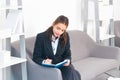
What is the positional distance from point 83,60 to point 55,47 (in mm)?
892

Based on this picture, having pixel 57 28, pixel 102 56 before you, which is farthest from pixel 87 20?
pixel 57 28

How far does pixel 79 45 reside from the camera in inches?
151

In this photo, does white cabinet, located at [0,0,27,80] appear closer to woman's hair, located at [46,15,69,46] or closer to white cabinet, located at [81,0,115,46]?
woman's hair, located at [46,15,69,46]

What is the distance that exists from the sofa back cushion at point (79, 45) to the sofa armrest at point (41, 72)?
2.80ft

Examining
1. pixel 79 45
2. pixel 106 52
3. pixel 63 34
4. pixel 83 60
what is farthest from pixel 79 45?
pixel 63 34

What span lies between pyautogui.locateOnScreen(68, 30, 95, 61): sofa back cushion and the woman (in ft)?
2.28

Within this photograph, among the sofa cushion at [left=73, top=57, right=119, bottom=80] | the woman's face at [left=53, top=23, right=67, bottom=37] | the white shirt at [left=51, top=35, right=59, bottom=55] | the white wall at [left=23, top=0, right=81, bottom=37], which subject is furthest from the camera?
the white wall at [left=23, top=0, right=81, bottom=37]

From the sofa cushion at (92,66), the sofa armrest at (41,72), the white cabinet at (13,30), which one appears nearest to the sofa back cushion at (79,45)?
the sofa cushion at (92,66)

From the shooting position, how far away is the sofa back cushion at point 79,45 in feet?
12.2

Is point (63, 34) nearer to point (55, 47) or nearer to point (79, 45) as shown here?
point (55, 47)

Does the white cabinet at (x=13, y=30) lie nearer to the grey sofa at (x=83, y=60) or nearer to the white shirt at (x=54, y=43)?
the grey sofa at (x=83, y=60)

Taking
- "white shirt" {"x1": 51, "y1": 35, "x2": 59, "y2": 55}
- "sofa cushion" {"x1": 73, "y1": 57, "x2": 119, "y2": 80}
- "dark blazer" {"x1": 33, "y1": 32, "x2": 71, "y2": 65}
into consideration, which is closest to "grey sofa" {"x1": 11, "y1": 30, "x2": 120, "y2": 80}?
"sofa cushion" {"x1": 73, "y1": 57, "x2": 119, "y2": 80}

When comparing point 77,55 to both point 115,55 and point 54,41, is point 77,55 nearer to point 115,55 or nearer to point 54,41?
point 115,55

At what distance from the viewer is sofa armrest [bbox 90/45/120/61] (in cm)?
378
